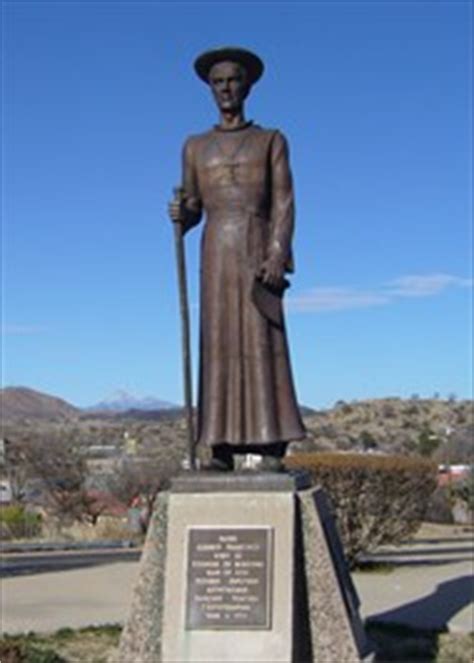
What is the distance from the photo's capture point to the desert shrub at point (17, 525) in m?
27.3

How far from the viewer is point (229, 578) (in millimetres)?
7910

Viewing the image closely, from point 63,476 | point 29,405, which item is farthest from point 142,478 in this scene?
point 29,405

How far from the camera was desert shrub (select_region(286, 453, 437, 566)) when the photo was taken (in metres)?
16.7

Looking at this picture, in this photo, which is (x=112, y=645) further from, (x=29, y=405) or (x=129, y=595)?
(x=29, y=405)

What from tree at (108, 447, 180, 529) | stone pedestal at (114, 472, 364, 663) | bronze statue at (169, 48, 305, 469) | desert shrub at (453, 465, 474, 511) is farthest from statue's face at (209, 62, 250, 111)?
desert shrub at (453, 465, 474, 511)

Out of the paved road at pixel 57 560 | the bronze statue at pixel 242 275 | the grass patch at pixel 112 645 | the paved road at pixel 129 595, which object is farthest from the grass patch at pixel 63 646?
the paved road at pixel 57 560

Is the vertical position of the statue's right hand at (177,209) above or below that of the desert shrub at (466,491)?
above

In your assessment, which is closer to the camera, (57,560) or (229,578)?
(229,578)

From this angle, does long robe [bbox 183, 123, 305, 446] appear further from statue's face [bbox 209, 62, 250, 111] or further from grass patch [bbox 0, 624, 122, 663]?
grass patch [bbox 0, 624, 122, 663]

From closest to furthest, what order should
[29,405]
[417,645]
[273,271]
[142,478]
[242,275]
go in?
[273,271] → [242,275] → [417,645] → [142,478] → [29,405]

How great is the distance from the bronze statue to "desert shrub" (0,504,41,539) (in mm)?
19496

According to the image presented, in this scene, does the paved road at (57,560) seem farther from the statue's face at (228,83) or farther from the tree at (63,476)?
the statue's face at (228,83)

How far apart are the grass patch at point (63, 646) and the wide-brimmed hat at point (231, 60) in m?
4.33

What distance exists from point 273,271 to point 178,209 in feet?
2.72
